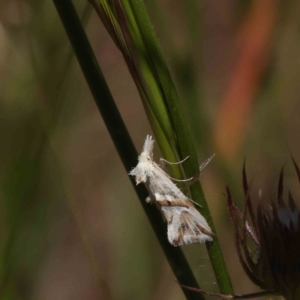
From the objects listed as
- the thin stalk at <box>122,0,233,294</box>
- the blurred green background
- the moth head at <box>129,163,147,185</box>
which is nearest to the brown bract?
the thin stalk at <box>122,0,233,294</box>

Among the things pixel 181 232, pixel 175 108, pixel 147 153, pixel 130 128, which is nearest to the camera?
pixel 175 108

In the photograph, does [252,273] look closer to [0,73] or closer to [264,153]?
[264,153]

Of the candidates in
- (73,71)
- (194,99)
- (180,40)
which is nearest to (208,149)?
(194,99)

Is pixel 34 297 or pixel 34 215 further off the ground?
pixel 34 215

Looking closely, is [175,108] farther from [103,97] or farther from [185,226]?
[185,226]

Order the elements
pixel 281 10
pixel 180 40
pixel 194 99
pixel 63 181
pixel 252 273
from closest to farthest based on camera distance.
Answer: pixel 252 273
pixel 194 99
pixel 63 181
pixel 180 40
pixel 281 10

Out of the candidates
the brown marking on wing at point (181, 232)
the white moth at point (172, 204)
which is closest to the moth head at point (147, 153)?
the white moth at point (172, 204)

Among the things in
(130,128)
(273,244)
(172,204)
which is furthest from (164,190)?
(130,128)
